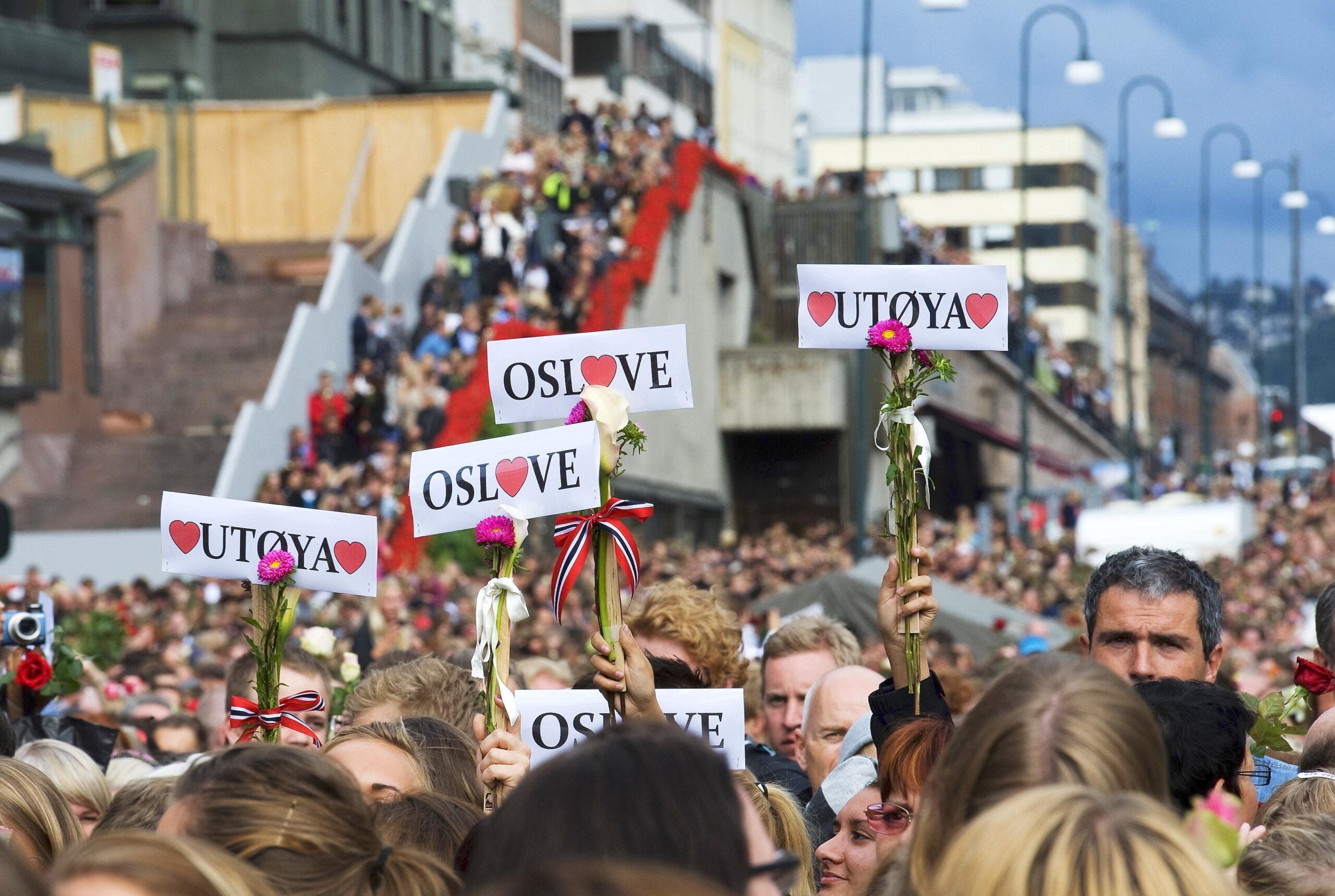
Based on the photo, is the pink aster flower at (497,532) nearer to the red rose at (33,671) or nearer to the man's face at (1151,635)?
the man's face at (1151,635)

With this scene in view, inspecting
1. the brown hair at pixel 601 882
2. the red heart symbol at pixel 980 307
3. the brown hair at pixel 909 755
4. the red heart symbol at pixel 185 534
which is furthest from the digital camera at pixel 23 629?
the brown hair at pixel 601 882

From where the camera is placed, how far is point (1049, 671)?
3.46m

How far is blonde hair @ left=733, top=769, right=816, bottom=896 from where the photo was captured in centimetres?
471

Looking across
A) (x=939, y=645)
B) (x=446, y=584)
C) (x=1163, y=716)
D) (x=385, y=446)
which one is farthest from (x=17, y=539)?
(x=1163, y=716)

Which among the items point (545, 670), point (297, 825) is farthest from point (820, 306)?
point (545, 670)

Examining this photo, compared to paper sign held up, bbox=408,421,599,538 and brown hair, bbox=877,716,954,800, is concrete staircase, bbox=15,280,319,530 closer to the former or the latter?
paper sign held up, bbox=408,421,599,538

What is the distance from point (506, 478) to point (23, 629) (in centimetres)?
302

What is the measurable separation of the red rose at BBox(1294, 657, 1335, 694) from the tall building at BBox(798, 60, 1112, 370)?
332ft

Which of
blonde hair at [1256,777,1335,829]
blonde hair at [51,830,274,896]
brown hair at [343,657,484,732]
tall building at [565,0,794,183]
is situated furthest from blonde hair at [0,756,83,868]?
tall building at [565,0,794,183]

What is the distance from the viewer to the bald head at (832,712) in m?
6.49

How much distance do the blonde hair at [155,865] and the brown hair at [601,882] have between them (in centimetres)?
73

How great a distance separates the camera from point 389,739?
17.0 feet

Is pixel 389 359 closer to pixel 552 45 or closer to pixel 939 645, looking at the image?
pixel 939 645

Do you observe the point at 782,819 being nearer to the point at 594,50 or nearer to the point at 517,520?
the point at 517,520
